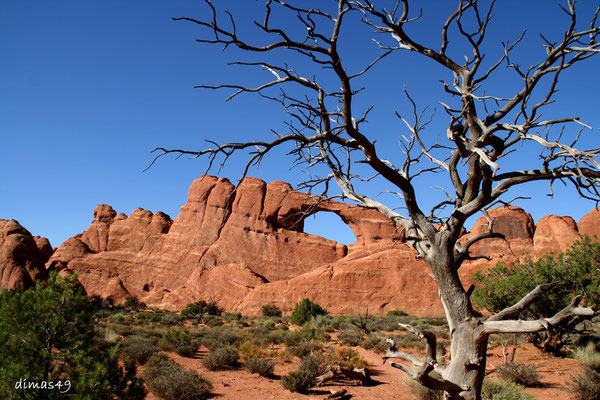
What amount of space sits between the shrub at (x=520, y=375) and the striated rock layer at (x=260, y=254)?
26.7 metres

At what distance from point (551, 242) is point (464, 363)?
45.0m

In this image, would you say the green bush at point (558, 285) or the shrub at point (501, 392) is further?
the green bush at point (558, 285)

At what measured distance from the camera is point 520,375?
9.11 metres

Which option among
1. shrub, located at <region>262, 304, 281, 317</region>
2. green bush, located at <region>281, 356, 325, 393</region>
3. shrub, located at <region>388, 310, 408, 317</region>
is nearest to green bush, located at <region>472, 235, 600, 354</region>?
green bush, located at <region>281, 356, 325, 393</region>

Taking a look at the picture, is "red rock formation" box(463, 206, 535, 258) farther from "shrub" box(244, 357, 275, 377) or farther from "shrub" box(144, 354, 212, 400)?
"shrub" box(144, 354, 212, 400)

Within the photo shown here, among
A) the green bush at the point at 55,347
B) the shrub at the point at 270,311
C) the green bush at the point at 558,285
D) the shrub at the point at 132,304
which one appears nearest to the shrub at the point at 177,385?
the green bush at the point at 55,347

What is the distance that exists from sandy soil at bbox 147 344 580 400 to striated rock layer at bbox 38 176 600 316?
24.8 meters

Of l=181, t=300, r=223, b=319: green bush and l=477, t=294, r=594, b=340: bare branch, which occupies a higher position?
l=477, t=294, r=594, b=340: bare branch

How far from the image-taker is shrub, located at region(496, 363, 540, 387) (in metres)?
8.99

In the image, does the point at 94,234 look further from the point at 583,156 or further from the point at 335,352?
the point at 583,156

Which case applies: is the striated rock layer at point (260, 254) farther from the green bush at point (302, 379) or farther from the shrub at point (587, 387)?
the green bush at point (302, 379)

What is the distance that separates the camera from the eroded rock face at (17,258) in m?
38.2

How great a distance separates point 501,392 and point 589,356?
5515 millimetres

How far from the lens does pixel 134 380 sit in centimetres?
582
